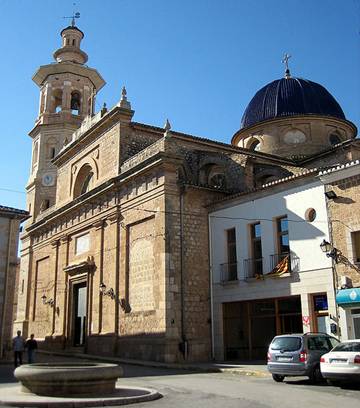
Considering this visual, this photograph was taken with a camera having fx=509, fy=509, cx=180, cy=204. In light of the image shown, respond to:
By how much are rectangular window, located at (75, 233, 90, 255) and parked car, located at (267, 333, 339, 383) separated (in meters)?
16.4

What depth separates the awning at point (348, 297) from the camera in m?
16.5

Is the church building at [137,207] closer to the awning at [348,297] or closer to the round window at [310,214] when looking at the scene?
the round window at [310,214]

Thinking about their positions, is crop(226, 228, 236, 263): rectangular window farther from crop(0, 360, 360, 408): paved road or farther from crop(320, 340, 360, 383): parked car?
crop(320, 340, 360, 383): parked car

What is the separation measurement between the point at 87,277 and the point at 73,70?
20881 millimetres

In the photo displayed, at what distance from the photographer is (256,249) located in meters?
21.7

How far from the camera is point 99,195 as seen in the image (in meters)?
27.8

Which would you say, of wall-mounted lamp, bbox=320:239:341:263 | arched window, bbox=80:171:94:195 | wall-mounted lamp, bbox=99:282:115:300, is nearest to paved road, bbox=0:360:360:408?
wall-mounted lamp, bbox=320:239:341:263

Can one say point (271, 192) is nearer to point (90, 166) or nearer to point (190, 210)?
point (190, 210)

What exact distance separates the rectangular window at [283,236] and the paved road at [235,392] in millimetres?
5741

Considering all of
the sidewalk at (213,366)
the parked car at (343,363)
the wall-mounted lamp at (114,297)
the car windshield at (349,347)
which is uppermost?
the wall-mounted lamp at (114,297)

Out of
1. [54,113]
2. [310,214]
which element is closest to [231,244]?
[310,214]

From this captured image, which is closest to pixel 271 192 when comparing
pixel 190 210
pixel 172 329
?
pixel 190 210

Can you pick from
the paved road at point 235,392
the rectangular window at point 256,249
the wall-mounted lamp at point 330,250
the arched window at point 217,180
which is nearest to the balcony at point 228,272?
the rectangular window at point 256,249

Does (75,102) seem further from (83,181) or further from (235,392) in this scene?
(235,392)
